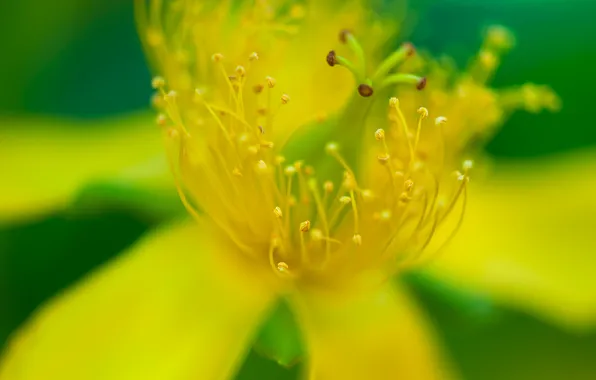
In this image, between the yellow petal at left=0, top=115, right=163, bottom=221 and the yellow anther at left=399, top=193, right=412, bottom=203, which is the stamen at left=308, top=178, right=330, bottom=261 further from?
the yellow petal at left=0, top=115, right=163, bottom=221

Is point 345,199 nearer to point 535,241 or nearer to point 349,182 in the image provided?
point 349,182

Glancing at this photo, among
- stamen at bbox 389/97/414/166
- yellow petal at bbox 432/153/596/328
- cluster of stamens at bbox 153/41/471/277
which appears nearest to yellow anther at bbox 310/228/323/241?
cluster of stamens at bbox 153/41/471/277

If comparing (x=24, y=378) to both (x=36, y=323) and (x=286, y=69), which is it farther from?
(x=286, y=69)

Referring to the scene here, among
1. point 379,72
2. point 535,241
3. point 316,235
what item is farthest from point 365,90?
point 535,241

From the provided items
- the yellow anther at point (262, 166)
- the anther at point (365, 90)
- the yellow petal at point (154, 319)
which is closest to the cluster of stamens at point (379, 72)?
the anther at point (365, 90)

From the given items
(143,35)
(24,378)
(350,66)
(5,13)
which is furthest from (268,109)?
(5,13)

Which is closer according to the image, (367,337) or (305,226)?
(305,226)
